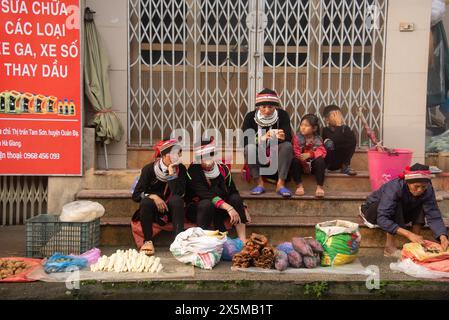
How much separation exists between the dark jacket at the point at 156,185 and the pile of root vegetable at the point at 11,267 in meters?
1.27

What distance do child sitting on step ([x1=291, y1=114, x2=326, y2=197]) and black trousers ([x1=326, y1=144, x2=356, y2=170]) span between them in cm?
36

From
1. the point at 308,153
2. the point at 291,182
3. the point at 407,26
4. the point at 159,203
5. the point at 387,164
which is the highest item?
the point at 407,26

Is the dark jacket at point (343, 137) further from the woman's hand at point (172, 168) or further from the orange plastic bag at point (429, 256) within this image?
the woman's hand at point (172, 168)

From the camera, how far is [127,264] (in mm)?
5109

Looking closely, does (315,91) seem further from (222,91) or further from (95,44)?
(95,44)

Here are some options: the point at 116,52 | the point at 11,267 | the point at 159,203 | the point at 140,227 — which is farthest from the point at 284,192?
the point at 11,267

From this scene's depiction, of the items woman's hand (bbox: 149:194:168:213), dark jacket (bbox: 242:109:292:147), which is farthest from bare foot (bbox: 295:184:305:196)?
woman's hand (bbox: 149:194:168:213)

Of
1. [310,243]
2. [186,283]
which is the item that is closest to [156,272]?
[186,283]

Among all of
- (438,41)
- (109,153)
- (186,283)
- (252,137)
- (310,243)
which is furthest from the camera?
(438,41)

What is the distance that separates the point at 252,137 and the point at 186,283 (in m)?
2.28

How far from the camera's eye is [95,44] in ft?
22.6

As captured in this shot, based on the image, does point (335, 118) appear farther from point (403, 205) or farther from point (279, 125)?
point (403, 205)

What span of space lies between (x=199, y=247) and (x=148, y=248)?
0.67 meters

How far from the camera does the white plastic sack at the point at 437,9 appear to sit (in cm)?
744
